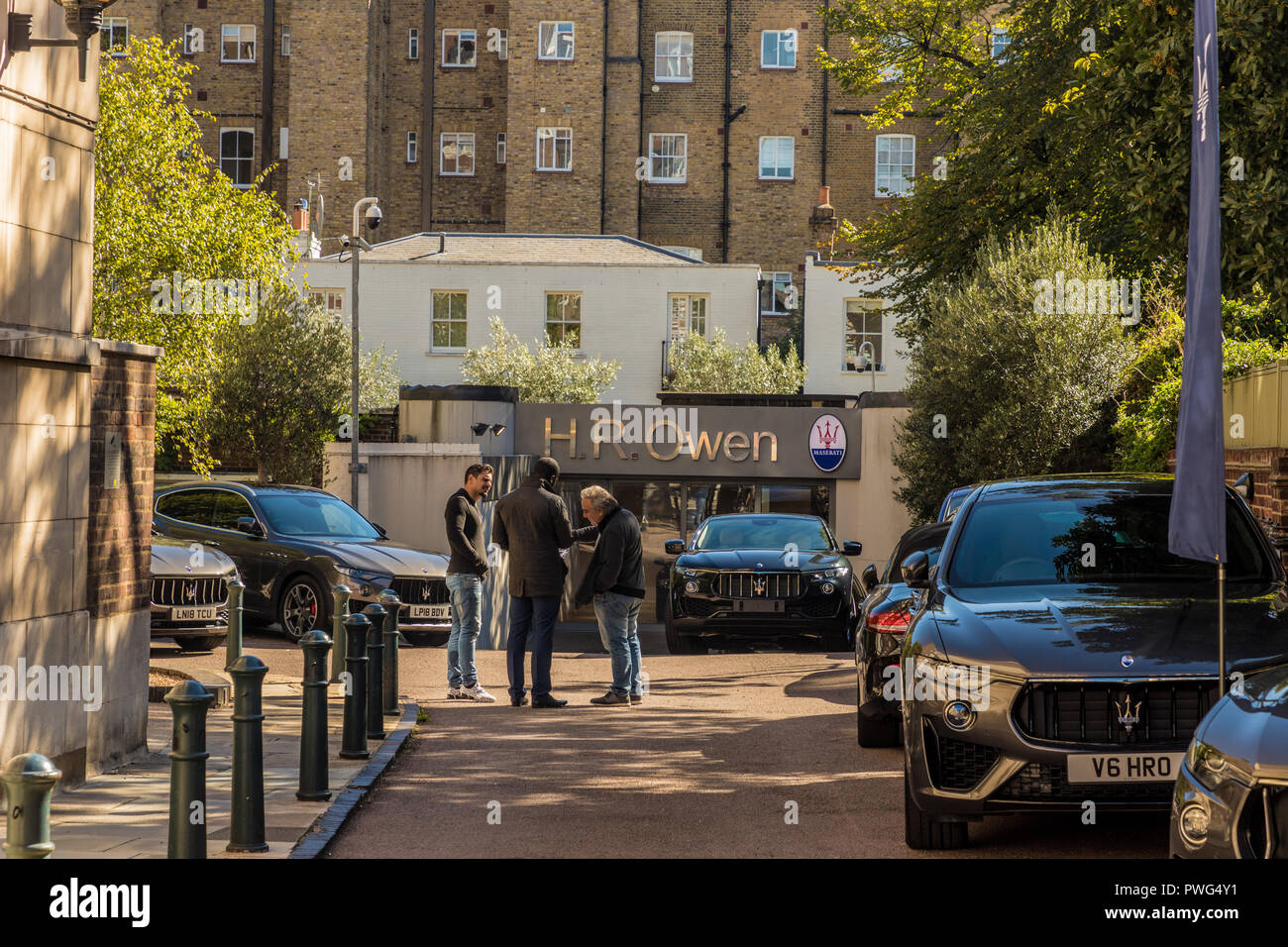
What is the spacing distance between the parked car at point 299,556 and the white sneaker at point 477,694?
4.11 meters

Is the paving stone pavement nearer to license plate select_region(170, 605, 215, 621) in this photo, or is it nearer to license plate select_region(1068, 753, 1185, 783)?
license plate select_region(1068, 753, 1185, 783)

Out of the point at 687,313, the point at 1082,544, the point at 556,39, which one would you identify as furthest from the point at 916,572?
the point at 556,39

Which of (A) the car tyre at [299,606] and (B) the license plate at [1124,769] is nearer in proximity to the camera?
(B) the license plate at [1124,769]

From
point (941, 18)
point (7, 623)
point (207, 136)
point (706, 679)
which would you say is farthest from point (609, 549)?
point (207, 136)

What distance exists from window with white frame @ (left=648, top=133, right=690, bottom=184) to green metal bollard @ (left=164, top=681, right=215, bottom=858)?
45916 mm

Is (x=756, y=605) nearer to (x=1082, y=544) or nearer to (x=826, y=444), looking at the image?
(x=1082, y=544)

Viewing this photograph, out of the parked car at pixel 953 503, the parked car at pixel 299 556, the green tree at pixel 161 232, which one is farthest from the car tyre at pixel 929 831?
the green tree at pixel 161 232

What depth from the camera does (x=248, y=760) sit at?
640 centimetres

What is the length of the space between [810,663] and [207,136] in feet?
137

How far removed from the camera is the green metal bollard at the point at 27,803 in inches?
165

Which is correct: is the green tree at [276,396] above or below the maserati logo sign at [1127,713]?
above

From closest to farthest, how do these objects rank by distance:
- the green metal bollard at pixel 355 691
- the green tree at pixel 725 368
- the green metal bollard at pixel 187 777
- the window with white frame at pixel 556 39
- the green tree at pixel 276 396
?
the green metal bollard at pixel 187 777, the green metal bollard at pixel 355 691, the green tree at pixel 276 396, the green tree at pixel 725 368, the window with white frame at pixel 556 39

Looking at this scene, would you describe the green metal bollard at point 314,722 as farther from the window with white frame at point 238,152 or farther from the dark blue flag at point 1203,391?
the window with white frame at point 238,152

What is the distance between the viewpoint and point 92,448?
8531mm
